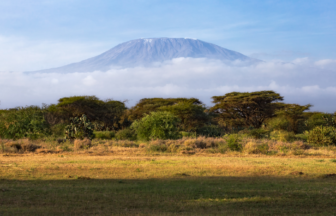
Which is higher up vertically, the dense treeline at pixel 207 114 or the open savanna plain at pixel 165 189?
the dense treeline at pixel 207 114

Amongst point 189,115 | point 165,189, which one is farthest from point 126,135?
point 165,189

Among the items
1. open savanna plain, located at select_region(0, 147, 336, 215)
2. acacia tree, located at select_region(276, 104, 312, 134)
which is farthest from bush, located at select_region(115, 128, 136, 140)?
acacia tree, located at select_region(276, 104, 312, 134)

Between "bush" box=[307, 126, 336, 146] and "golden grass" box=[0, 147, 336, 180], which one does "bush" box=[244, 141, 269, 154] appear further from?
"bush" box=[307, 126, 336, 146]

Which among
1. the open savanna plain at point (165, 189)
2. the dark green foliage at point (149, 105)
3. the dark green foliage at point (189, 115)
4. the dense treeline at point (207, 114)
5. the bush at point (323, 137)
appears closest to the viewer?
the open savanna plain at point (165, 189)

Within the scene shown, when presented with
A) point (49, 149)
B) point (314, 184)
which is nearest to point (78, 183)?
point (314, 184)

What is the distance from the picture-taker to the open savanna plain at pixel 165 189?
7469mm

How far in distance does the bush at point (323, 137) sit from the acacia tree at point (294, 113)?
15.0 metres

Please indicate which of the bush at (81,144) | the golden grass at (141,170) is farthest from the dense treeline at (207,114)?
the golden grass at (141,170)

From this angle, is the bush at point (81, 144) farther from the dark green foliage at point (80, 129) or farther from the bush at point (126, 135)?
the bush at point (126, 135)

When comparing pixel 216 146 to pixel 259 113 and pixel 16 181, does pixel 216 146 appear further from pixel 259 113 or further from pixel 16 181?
pixel 259 113

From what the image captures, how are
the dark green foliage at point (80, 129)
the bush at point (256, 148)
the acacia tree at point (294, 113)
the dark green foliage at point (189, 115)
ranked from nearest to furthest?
the bush at point (256, 148) < the dark green foliage at point (80, 129) < the dark green foliage at point (189, 115) < the acacia tree at point (294, 113)

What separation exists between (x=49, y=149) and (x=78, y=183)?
12.1 meters

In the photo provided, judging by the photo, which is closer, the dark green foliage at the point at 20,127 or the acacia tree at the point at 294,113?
the dark green foliage at the point at 20,127

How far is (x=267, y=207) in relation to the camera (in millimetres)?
7684
